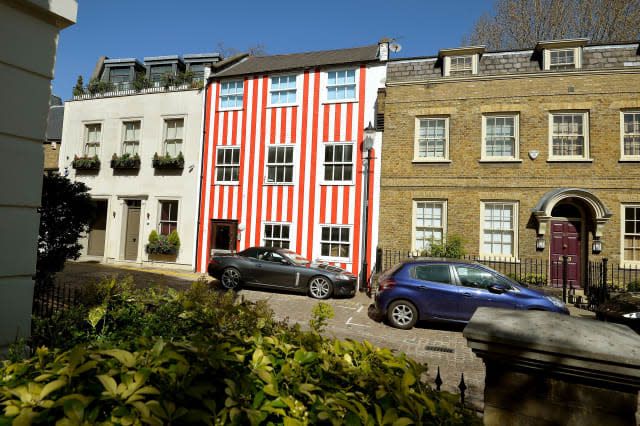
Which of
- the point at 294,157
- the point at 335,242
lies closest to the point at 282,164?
the point at 294,157

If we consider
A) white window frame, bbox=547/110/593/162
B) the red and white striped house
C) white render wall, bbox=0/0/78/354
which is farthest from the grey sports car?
white window frame, bbox=547/110/593/162

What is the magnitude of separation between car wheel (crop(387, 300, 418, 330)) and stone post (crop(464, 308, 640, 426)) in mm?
6491

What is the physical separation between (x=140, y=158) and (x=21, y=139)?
1546 cm

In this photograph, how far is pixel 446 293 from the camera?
8328 millimetres

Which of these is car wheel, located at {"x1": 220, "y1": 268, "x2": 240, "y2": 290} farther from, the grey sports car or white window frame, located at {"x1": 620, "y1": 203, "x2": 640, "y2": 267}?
white window frame, located at {"x1": 620, "y1": 203, "x2": 640, "y2": 267}

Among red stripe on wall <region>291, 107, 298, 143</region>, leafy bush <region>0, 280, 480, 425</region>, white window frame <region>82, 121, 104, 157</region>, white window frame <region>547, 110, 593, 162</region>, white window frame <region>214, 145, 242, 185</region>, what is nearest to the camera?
leafy bush <region>0, 280, 480, 425</region>

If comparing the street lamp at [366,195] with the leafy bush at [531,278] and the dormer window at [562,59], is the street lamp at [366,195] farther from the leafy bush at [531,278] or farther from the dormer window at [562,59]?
the dormer window at [562,59]

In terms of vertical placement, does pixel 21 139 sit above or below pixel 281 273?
above

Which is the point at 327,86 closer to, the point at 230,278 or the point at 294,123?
the point at 294,123

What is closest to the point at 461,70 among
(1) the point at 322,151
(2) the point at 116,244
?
(1) the point at 322,151

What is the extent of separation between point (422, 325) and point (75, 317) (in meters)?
7.59

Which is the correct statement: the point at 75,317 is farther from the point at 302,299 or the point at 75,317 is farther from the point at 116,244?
the point at 116,244

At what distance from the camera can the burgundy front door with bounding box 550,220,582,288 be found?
43.7ft

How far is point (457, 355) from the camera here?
22.2 feet
